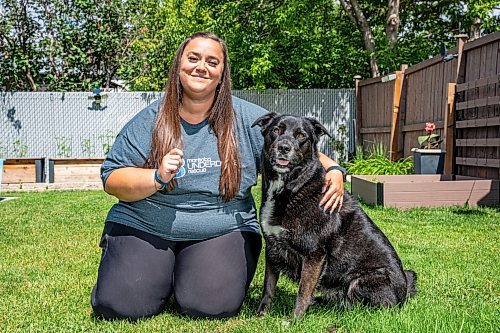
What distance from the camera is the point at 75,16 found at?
15930 mm

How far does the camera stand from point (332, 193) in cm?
279

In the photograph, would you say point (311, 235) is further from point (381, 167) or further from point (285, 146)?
point (381, 167)

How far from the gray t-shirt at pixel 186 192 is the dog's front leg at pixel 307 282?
0.53 m

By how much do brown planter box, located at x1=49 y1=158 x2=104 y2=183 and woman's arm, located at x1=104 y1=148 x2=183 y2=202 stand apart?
28.7 feet

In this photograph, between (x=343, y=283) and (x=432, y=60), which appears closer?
(x=343, y=283)

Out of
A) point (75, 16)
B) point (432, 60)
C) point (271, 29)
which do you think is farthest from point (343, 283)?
point (75, 16)

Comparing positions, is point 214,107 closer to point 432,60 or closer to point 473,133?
point 473,133

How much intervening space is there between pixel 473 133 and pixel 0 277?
19.9ft

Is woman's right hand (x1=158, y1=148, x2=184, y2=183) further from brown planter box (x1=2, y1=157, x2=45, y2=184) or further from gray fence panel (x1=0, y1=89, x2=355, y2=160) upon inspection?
gray fence panel (x1=0, y1=89, x2=355, y2=160)

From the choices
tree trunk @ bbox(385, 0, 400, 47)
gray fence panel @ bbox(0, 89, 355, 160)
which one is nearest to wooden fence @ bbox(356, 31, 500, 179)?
tree trunk @ bbox(385, 0, 400, 47)

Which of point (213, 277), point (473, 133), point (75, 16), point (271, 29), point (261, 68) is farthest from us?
point (75, 16)

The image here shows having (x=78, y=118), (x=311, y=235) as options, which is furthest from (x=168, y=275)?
(x=78, y=118)

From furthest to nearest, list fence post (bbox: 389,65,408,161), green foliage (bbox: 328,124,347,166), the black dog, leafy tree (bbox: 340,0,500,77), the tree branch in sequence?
green foliage (bbox: 328,124,347,166) < the tree branch < leafy tree (bbox: 340,0,500,77) < fence post (bbox: 389,65,408,161) < the black dog

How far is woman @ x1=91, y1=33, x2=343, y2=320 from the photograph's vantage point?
286 centimetres
